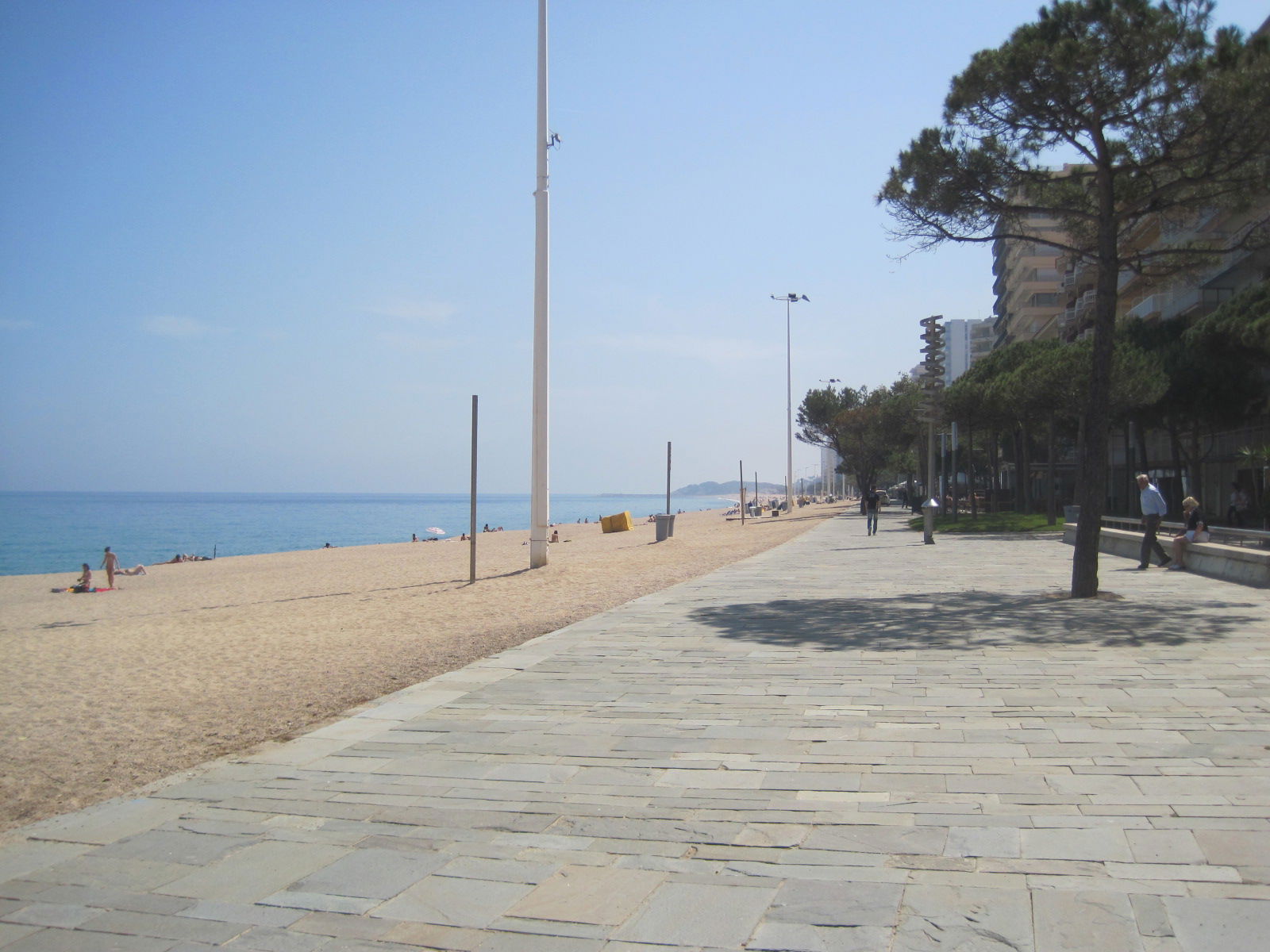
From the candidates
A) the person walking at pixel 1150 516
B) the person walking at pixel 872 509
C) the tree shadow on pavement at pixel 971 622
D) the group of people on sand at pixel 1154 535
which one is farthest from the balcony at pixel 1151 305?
the tree shadow on pavement at pixel 971 622

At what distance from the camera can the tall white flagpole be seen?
17453 millimetres

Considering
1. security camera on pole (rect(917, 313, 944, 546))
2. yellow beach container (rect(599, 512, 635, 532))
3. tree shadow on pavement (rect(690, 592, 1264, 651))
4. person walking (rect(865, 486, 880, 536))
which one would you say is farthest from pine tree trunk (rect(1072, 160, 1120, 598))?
yellow beach container (rect(599, 512, 635, 532))

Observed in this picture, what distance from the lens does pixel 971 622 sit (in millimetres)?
9000

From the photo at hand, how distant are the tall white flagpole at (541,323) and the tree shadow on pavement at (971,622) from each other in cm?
765

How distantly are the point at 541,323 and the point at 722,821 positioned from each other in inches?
563

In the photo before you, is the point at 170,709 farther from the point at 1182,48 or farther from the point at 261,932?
the point at 1182,48

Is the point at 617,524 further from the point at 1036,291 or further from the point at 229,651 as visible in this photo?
the point at 1036,291

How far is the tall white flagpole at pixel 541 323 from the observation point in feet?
57.3

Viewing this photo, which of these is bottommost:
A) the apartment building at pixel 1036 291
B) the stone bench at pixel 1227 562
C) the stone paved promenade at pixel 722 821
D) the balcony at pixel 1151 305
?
the stone paved promenade at pixel 722 821

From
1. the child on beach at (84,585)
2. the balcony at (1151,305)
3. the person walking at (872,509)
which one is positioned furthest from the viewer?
the balcony at (1151,305)

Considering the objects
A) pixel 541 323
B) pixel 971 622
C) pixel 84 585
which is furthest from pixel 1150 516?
pixel 84 585

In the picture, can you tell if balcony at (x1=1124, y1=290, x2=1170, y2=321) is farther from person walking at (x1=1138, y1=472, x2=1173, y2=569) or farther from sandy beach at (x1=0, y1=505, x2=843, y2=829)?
person walking at (x1=1138, y1=472, x2=1173, y2=569)

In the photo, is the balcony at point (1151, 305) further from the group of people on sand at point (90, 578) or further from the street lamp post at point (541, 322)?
the group of people on sand at point (90, 578)

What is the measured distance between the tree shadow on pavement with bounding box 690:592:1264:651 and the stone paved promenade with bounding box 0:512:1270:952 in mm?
625
